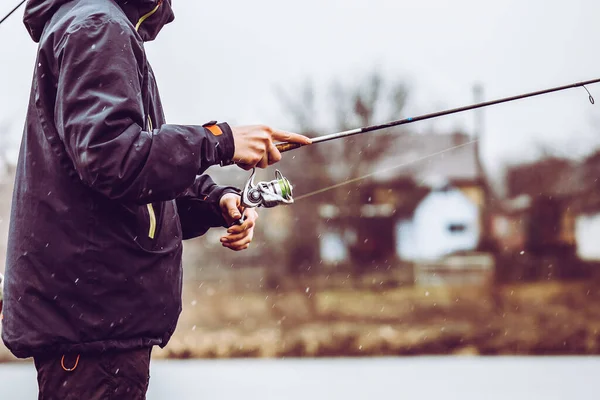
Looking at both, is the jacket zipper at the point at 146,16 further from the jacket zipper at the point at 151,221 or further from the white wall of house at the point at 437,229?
the white wall of house at the point at 437,229

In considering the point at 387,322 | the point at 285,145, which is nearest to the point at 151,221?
the point at 285,145

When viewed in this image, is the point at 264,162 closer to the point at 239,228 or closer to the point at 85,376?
the point at 239,228

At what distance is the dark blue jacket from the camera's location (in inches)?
63.9

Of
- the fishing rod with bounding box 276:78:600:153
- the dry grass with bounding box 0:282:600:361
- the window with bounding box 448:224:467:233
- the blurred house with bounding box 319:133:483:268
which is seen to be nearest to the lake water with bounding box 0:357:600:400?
the dry grass with bounding box 0:282:600:361

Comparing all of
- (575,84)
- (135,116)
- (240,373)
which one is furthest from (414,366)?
(135,116)

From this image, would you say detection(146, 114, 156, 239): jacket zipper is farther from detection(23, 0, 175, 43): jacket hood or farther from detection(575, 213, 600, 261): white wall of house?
detection(575, 213, 600, 261): white wall of house

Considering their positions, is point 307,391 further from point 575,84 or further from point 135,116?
point 135,116

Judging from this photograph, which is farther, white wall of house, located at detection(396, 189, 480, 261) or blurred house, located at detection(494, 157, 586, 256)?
white wall of house, located at detection(396, 189, 480, 261)

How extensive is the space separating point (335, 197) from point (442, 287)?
2224 millimetres

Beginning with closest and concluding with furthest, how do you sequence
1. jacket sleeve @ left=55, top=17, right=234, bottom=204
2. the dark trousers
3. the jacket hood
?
jacket sleeve @ left=55, top=17, right=234, bottom=204 → the dark trousers → the jacket hood

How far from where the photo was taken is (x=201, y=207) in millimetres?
2227

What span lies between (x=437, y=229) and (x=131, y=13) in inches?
552

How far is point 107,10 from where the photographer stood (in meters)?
1.71

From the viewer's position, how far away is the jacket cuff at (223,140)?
1.74 m
